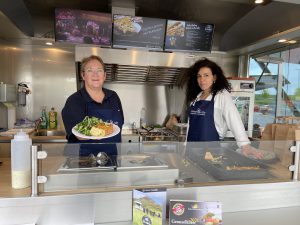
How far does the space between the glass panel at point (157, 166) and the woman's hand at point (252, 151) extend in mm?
11

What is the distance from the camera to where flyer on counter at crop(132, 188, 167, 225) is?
0.94 metres

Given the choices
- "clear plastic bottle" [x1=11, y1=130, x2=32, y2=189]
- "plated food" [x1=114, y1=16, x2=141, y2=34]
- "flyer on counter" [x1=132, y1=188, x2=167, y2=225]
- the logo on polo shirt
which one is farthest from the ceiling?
"flyer on counter" [x1=132, y1=188, x2=167, y2=225]

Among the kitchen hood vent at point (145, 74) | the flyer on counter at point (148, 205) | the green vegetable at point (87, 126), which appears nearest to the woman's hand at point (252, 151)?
the flyer on counter at point (148, 205)

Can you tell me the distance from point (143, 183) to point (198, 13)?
2.81 m

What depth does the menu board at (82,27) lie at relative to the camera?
106 inches

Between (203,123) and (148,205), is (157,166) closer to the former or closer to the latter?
(148,205)

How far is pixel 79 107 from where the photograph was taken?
168 centimetres

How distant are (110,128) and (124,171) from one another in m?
0.37

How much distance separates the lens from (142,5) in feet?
9.77

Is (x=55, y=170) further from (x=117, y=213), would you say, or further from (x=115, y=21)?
(x=115, y=21)

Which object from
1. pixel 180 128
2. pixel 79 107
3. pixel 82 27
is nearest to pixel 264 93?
pixel 180 128

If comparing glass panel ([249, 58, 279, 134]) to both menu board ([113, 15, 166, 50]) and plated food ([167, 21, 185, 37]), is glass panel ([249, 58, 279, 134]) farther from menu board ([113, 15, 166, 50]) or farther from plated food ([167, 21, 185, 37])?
menu board ([113, 15, 166, 50])

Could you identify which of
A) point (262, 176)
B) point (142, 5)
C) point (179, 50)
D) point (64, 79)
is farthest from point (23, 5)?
point (262, 176)

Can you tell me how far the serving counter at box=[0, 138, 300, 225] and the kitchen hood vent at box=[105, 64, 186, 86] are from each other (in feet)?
6.62
